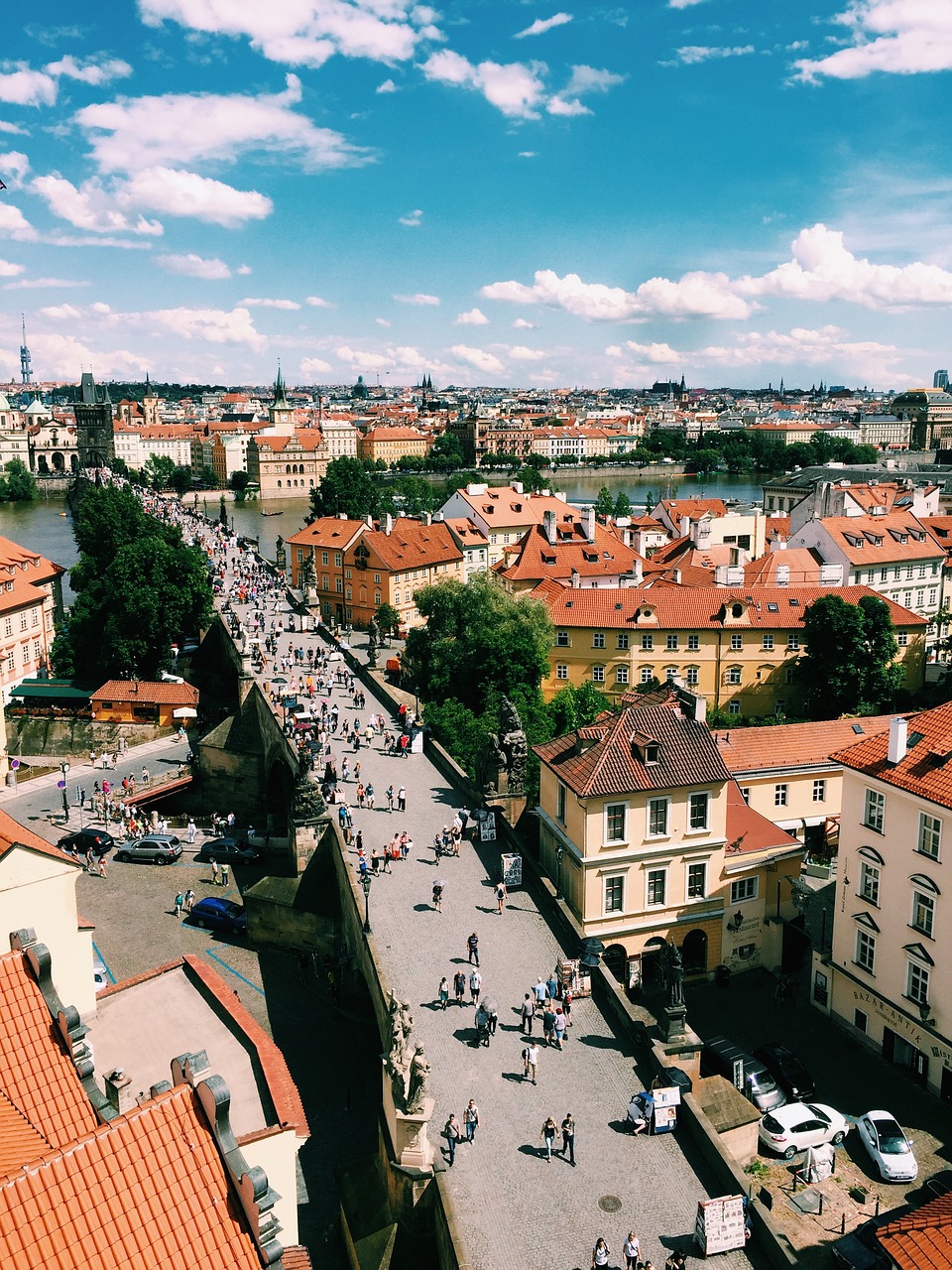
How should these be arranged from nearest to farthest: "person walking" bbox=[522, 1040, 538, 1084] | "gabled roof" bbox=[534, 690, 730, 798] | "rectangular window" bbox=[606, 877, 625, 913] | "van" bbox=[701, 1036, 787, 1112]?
"person walking" bbox=[522, 1040, 538, 1084]
"van" bbox=[701, 1036, 787, 1112]
"gabled roof" bbox=[534, 690, 730, 798]
"rectangular window" bbox=[606, 877, 625, 913]

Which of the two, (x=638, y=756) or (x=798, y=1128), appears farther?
(x=638, y=756)

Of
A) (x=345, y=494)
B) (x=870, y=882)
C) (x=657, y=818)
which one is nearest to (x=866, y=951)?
(x=870, y=882)

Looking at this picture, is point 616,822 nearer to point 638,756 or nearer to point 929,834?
point 638,756

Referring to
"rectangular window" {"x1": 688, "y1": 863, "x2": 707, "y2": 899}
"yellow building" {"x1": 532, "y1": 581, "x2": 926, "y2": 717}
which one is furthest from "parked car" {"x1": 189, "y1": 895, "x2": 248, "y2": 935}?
"yellow building" {"x1": 532, "y1": 581, "x2": 926, "y2": 717}

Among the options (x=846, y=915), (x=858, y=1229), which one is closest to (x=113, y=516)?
(x=846, y=915)

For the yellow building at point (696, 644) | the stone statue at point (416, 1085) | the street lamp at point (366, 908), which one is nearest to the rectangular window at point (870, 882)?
the street lamp at point (366, 908)

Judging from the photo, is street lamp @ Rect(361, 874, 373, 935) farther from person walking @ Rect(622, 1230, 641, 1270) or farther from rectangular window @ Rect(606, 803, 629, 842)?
person walking @ Rect(622, 1230, 641, 1270)
